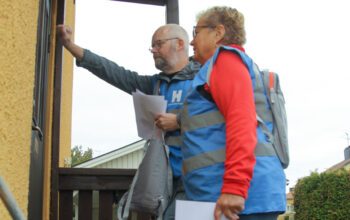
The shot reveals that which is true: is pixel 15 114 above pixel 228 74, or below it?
below

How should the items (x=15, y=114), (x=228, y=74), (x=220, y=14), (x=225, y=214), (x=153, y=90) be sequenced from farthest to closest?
(x=153, y=90), (x=220, y=14), (x=228, y=74), (x=225, y=214), (x=15, y=114)

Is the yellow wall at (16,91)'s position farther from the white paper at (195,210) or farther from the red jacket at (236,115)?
the red jacket at (236,115)

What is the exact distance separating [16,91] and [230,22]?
0.97m

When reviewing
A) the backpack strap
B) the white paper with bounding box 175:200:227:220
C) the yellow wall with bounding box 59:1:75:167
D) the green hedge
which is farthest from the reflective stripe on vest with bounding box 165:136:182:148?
the green hedge

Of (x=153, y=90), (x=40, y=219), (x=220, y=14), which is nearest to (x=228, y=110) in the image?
(x=220, y=14)

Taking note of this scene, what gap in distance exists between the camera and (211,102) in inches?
79.3

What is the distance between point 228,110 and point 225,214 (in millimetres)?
385

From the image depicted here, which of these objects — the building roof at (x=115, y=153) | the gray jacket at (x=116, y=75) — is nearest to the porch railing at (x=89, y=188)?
the gray jacket at (x=116, y=75)

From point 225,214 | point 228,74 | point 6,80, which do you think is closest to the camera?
point 6,80

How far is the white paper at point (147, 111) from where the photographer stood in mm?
2518

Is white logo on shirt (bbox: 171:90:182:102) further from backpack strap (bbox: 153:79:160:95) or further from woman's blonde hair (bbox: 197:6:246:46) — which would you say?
woman's blonde hair (bbox: 197:6:246:46)

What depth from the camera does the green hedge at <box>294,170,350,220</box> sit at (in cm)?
1384

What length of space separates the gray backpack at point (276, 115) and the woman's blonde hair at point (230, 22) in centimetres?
18

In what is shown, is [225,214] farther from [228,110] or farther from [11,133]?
[11,133]
